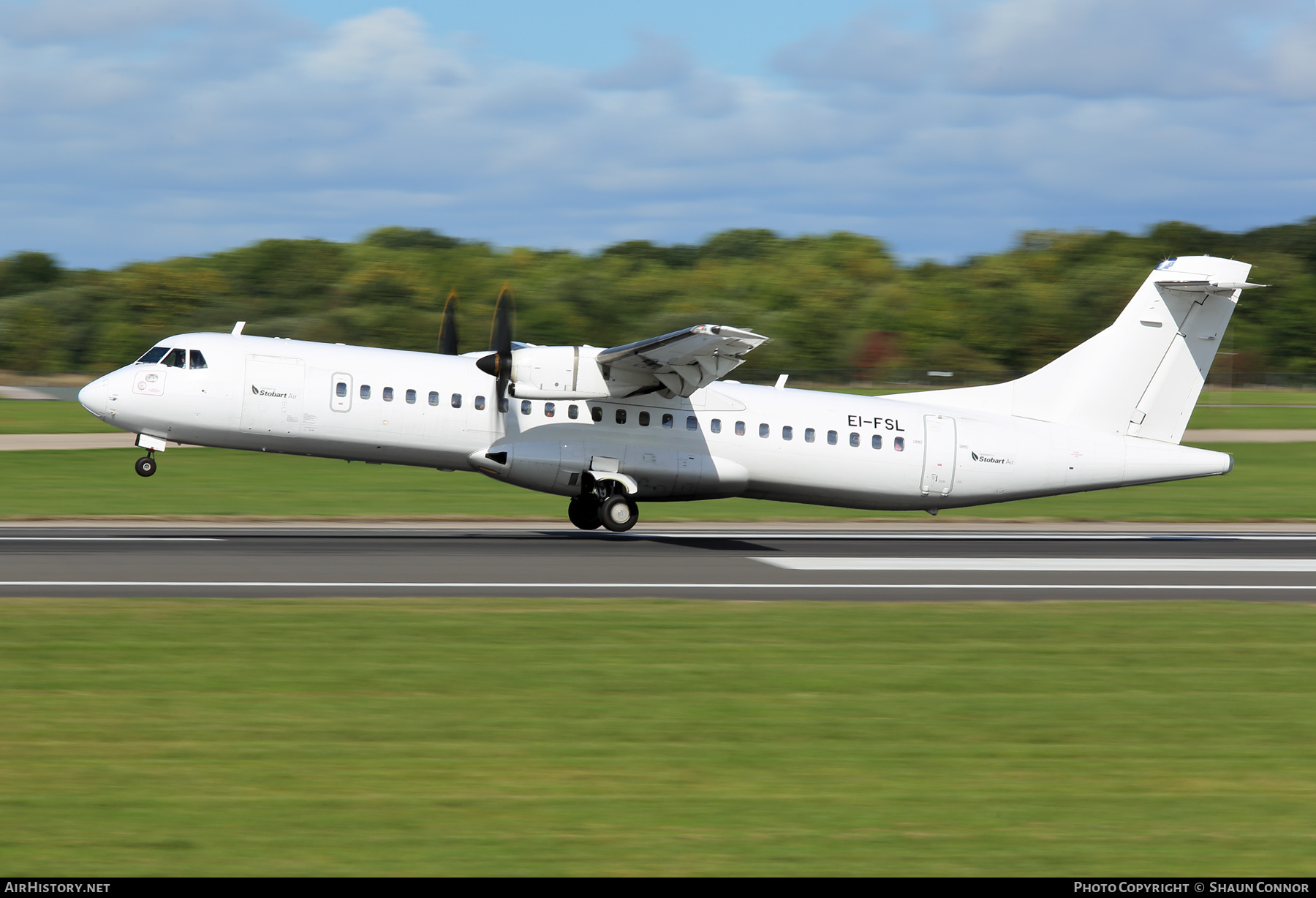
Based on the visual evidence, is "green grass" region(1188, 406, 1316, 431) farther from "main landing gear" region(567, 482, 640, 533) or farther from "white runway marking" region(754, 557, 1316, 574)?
"main landing gear" region(567, 482, 640, 533)

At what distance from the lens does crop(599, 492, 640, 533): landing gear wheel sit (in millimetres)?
20688

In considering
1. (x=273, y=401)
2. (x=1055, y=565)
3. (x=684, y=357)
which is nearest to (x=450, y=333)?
(x=273, y=401)

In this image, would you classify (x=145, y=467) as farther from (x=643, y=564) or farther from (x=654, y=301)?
(x=654, y=301)

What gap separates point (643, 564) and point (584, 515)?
421cm

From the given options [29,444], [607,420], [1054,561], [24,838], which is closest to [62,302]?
[29,444]

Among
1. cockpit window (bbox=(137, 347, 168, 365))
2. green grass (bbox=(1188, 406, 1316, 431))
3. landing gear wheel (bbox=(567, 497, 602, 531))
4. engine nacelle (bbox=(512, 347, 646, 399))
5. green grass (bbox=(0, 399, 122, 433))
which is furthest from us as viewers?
green grass (bbox=(1188, 406, 1316, 431))

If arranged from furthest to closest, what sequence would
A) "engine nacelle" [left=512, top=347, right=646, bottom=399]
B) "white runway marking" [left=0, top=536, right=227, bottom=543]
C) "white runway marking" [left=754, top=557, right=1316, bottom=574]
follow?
"engine nacelle" [left=512, top=347, right=646, bottom=399], "white runway marking" [left=0, top=536, right=227, bottom=543], "white runway marking" [left=754, top=557, right=1316, bottom=574]

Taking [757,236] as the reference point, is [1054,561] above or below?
below

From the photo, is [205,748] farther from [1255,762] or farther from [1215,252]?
[1215,252]

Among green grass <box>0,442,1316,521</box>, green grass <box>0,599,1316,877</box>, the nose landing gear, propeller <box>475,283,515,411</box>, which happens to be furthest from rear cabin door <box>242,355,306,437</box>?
green grass <box>0,599,1316,877</box>

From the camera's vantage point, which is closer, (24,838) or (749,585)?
(24,838)

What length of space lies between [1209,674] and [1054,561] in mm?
8185

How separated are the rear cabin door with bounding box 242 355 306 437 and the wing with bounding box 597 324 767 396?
4.97 meters

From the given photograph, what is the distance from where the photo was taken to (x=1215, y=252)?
111 m
